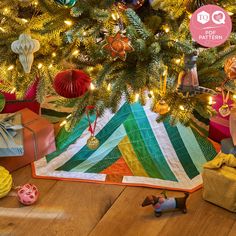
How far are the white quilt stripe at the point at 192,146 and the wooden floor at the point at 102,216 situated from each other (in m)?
0.14

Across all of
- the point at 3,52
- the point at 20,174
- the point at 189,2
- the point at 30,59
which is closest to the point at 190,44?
the point at 189,2

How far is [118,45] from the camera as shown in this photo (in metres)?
1.16

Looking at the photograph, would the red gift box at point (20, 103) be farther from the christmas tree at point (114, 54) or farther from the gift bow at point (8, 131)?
the christmas tree at point (114, 54)

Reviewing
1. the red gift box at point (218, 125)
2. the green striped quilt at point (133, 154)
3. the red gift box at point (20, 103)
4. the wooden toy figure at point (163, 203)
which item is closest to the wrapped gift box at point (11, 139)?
the green striped quilt at point (133, 154)

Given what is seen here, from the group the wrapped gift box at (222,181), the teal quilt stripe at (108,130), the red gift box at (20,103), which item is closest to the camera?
the wrapped gift box at (222,181)

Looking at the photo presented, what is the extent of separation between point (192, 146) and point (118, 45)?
2.05ft

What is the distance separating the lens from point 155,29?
1344mm

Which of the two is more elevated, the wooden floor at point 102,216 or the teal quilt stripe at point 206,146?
the teal quilt stripe at point 206,146

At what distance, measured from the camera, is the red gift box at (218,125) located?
1667 mm

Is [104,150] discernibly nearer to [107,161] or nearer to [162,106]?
[107,161]

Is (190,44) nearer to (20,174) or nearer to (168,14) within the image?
(168,14)

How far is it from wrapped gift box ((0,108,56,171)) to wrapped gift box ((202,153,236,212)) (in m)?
0.61

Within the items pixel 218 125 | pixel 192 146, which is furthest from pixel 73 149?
pixel 218 125

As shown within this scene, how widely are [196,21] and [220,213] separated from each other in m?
0.66
